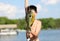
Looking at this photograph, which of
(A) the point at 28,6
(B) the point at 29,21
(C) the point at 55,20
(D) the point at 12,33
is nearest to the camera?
(B) the point at 29,21

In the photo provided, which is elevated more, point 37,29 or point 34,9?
point 34,9

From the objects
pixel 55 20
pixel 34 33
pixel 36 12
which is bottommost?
pixel 55 20

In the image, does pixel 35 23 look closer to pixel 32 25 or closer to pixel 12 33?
pixel 32 25

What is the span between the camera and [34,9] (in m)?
3.55

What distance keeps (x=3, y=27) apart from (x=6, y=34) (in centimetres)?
206

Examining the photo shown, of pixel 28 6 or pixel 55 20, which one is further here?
pixel 55 20

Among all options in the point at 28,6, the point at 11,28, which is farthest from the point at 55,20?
the point at 28,6

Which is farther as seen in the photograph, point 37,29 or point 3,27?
point 3,27

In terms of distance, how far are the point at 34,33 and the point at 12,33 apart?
6669 centimetres

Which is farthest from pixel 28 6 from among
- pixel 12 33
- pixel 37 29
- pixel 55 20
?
pixel 55 20

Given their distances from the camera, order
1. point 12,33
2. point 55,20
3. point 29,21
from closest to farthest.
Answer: point 29,21, point 12,33, point 55,20

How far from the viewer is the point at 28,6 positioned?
3.58 m

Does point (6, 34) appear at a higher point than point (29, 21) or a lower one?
lower

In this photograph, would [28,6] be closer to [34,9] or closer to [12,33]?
[34,9]
